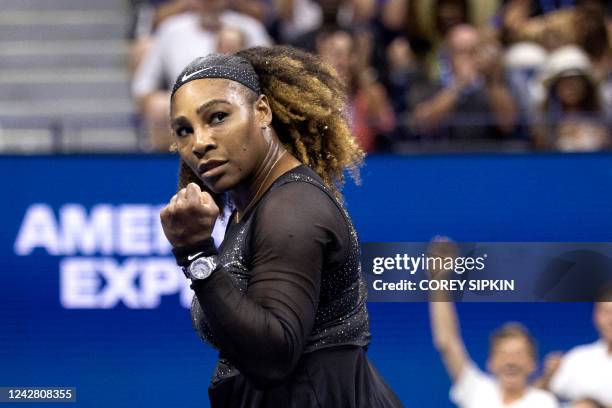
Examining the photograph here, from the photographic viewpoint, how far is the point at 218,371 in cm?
255

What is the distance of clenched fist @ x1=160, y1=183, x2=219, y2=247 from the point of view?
2174 millimetres

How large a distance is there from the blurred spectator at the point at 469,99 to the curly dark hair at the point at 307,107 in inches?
115

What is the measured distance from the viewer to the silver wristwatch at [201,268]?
7.14 ft

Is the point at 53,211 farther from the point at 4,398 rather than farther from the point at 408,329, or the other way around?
the point at 408,329

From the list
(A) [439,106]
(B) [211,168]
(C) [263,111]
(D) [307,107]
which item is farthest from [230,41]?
(B) [211,168]

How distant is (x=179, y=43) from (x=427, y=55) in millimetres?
1559

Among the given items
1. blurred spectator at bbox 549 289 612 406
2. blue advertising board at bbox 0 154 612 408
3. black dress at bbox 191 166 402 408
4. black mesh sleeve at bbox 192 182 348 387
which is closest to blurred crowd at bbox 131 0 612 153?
blue advertising board at bbox 0 154 612 408

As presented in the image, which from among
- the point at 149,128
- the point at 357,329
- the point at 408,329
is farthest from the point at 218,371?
the point at 149,128

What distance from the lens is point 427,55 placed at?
7.41 meters

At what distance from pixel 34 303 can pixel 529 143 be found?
2335 millimetres

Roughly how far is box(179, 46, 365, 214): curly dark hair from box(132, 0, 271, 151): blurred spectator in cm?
390

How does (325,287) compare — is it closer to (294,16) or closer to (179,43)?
(179,43)

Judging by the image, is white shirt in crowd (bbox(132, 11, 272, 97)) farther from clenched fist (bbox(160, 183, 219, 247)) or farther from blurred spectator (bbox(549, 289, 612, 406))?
clenched fist (bbox(160, 183, 219, 247))

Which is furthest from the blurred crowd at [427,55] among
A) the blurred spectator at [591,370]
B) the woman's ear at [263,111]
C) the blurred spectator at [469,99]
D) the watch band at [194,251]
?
the watch band at [194,251]
